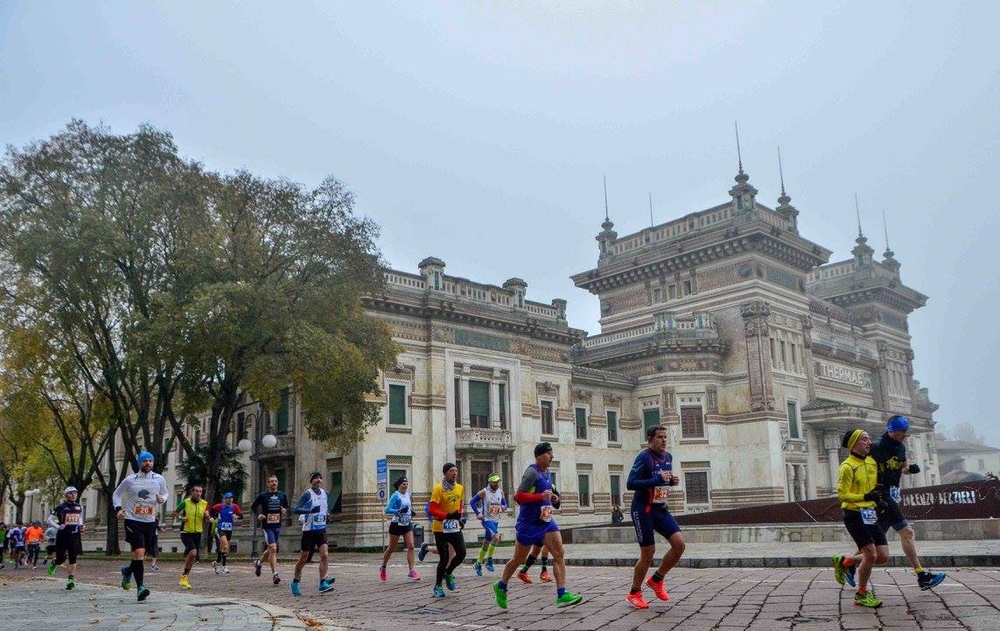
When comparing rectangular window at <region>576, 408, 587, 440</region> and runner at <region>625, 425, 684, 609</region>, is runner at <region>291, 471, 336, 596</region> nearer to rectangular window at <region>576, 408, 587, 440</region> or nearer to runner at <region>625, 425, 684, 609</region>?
runner at <region>625, 425, 684, 609</region>

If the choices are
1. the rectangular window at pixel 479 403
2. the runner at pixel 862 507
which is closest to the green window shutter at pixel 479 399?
the rectangular window at pixel 479 403

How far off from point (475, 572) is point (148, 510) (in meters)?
7.16

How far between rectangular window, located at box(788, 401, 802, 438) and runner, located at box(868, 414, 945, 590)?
4002 centimetres

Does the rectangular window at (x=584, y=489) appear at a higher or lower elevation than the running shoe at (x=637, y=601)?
higher

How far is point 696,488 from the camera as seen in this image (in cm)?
4706

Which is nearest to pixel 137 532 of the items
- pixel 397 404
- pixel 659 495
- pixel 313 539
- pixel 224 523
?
pixel 313 539

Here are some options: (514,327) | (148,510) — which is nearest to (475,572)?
(148,510)

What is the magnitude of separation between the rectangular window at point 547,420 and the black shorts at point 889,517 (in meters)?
33.1

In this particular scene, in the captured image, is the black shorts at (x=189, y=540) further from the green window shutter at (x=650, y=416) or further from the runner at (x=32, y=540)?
the green window shutter at (x=650, y=416)

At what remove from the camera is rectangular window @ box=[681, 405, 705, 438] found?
47.5 metres

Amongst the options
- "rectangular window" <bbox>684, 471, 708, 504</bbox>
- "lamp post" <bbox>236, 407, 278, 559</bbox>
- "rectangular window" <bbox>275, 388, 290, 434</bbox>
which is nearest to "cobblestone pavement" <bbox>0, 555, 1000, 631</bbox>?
"lamp post" <bbox>236, 407, 278, 559</bbox>

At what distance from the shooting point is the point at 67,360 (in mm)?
29922

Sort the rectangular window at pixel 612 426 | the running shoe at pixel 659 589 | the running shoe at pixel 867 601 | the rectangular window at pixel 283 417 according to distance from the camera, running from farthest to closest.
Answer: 1. the rectangular window at pixel 612 426
2. the rectangular window at pixel 283 417
3. the running shoe at pixel 659 589
4. the running shoe at pixel 867 601

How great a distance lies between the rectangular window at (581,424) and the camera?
4606cm
